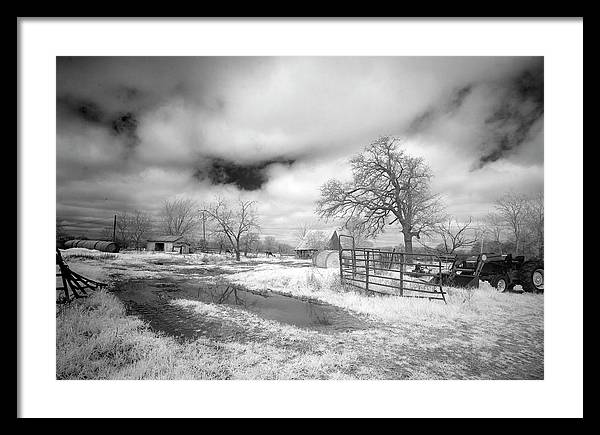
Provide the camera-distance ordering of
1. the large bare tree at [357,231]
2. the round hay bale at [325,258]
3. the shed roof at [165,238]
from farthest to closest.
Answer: the round hay bale at [325,258], the large bare tree at [357,231], the shed roof at [165,238]

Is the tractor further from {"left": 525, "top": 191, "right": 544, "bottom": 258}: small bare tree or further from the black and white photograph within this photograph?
{"left": 525, "top": 191, "right": 544, "bottom": 258}: small bare tree

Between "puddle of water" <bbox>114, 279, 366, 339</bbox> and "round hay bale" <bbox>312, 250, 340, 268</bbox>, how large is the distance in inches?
22.5

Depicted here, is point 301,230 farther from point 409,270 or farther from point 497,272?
point 497,272

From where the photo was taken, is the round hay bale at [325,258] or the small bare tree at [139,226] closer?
the small bare tree at [139,226]

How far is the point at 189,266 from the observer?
3.01 meters

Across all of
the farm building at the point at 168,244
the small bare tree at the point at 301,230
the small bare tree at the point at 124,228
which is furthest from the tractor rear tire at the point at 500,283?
the small bare tree at the point at 124,228

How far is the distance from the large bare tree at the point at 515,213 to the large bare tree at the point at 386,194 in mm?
682

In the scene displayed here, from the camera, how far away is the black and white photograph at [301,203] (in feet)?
7.54

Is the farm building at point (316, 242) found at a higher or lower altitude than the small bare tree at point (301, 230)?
lower

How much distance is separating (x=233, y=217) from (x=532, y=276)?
350 cm

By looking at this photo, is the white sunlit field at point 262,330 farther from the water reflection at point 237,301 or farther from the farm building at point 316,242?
the farm building at point 316,242
